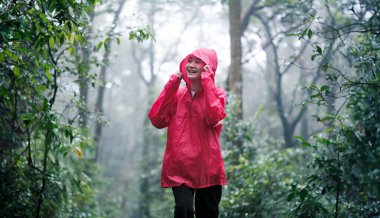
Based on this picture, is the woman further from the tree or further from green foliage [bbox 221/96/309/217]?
green foliage [bbox 221/96/309/217]

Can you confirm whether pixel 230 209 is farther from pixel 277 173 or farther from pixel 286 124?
pixel 286 124

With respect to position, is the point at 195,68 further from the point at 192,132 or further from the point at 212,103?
the point at 192,132

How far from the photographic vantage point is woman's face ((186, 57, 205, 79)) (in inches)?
154

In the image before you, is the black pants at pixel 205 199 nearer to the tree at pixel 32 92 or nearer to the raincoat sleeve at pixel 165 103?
the raincoat sleeve at pixel 165 103

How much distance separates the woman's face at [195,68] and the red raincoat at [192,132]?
7 cm

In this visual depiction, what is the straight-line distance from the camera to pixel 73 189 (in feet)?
20.7

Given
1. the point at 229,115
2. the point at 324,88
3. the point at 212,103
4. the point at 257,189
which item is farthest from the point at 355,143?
the point at 229,115

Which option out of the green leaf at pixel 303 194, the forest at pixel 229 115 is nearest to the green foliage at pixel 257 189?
the forest at pixel 229 115

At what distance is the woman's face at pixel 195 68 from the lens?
12.8 feet

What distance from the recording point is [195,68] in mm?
3918

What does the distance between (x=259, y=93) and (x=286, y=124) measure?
19.0 metres

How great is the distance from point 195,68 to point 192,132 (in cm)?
69

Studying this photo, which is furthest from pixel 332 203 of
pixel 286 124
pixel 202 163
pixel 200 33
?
pixel 200 33

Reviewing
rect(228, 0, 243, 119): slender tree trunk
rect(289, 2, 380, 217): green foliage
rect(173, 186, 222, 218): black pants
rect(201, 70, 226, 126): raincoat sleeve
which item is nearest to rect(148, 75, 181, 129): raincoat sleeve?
rect(201, 70, 226, 126): raincoat sleeve
